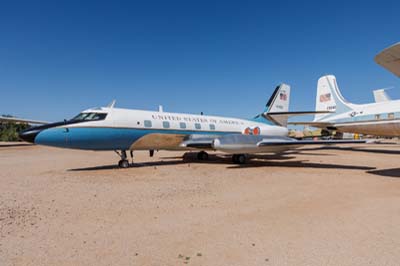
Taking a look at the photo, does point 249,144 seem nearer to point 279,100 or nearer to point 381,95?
point 279,100

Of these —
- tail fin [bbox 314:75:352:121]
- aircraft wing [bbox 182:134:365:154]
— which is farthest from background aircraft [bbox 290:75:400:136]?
aircraft wing [bbox 182:134:365:154]

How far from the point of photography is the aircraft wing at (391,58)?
729 cm

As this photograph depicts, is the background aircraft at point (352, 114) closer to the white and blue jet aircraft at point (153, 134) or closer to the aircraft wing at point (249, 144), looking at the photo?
the white and blue jet aircraft at point (153, 134)

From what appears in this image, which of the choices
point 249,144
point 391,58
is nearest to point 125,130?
point 249,144

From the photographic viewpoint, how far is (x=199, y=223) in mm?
4332

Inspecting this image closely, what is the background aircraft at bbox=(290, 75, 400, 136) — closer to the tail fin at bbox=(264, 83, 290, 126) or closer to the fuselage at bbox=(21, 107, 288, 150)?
the tail fin at bbox=(264, 83, 290, 126)

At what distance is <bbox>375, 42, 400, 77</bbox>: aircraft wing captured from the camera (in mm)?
7285

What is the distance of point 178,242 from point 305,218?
8.13ft

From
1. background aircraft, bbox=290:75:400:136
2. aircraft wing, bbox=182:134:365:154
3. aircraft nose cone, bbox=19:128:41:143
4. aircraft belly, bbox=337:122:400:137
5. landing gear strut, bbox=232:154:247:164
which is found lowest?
landing gear strut, bbox=232:154:247:164

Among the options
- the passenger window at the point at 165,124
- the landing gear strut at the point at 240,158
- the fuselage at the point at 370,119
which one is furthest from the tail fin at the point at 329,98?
the passenger window at the point at 165,124

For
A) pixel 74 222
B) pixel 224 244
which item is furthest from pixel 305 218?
pixel 74 222

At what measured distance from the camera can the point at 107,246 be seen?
3.40 metres

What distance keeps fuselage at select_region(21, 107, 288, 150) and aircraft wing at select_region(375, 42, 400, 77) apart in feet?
28.1

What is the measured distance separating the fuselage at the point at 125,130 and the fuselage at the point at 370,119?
1352 centimetres
